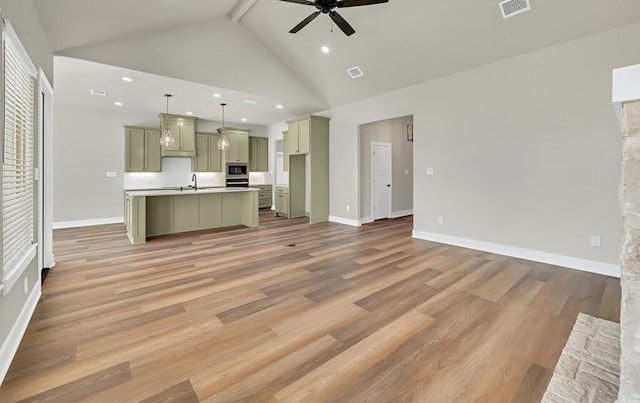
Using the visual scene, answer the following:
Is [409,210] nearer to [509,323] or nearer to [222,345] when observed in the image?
[509,323]

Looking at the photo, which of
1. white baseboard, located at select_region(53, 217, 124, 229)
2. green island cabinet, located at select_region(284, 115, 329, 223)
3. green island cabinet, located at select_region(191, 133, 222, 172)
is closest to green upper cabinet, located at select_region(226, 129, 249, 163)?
green island cabinet, located at select_region(191, 133, 222, 172)

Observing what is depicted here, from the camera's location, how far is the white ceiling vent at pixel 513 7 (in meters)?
3.45

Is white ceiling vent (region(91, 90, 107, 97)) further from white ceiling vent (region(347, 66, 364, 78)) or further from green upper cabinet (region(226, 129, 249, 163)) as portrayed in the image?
white ceiling vent (region(347, 66, 364, 78))

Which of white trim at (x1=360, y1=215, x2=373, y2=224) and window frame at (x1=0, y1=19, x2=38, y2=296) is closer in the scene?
window frame at (x1=0, y1=19, x2=38, y2=296)

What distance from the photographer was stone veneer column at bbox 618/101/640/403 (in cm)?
117

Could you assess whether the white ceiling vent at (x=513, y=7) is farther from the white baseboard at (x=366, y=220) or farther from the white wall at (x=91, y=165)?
the white wall at (x=91, y=165)

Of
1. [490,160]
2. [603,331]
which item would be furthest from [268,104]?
[603,331]

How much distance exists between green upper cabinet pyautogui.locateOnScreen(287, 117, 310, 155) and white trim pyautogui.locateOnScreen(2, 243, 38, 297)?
5316 mm

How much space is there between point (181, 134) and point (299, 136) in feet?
10.1

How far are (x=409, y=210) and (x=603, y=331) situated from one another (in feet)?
20.5

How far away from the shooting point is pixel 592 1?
3.23 meters

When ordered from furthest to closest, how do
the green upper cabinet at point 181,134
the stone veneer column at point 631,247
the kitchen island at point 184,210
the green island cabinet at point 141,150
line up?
the green upper cabinet at point 181,134 → the green island cabinet at point 141,150 → the kitchen island at point 184,210 → the stone veneer column at point 631,247

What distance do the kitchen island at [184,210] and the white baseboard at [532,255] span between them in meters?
3.91

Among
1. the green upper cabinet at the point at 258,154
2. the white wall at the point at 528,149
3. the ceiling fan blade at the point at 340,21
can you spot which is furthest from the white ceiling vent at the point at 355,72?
the green upper cabinet at the point at 258,154
